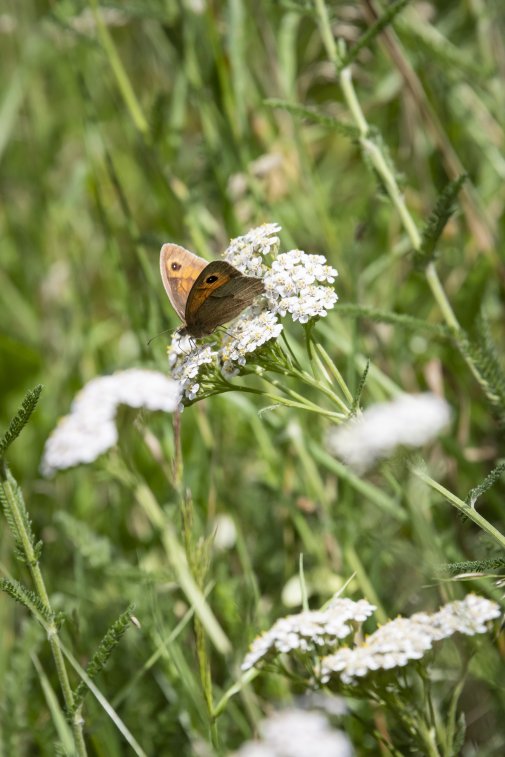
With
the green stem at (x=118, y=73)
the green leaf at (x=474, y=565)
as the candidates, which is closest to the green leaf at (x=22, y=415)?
the green leaf at (x=474, y=565)

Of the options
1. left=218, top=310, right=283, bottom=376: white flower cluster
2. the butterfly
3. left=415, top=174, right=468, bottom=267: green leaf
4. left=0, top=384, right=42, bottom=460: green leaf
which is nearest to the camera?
left=0, top=384, right=42, bottom=460: green leaf

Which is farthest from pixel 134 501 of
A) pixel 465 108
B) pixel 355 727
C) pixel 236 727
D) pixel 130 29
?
pixel 130 29

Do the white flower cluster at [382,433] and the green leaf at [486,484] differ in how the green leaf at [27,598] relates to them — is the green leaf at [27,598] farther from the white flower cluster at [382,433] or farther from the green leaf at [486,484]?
the green leaf at [486,484]

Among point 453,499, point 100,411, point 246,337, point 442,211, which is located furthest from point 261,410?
point 100,411

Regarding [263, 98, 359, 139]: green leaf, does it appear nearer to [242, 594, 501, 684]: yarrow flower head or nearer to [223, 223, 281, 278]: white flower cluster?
[223, 223, 281, 278]: white flower cluster

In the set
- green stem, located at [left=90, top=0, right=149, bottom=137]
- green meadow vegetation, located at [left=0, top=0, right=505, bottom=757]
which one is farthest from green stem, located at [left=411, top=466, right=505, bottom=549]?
green stem, located at [left=90, top=0, right=149, bottom=137]

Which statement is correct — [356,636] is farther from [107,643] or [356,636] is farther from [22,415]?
[22,415]
